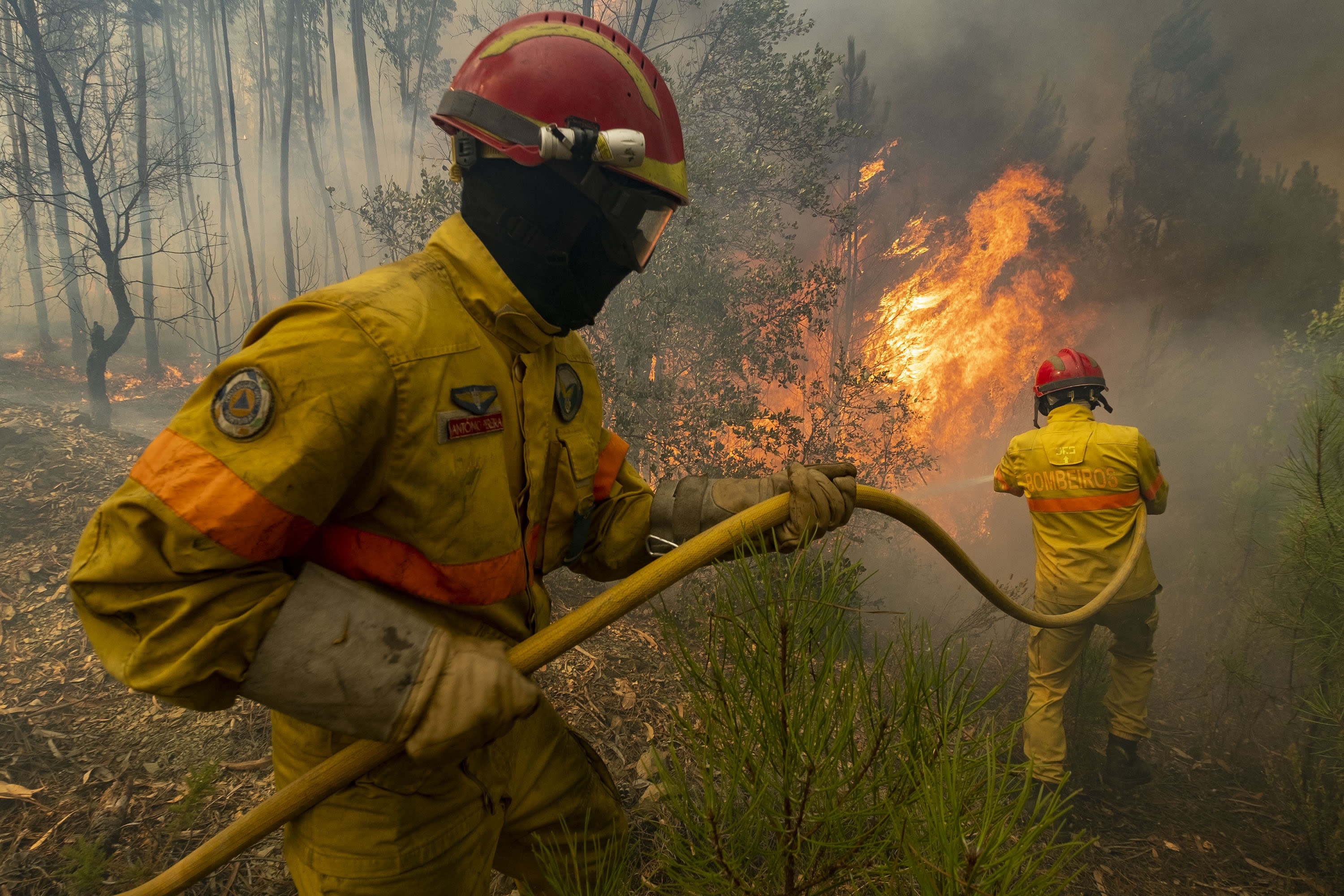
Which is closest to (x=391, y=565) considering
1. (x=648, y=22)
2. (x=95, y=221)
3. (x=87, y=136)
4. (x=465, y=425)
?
(x=465, y=425)

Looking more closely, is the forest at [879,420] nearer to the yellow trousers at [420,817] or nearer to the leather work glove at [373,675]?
the yellow trousers at [420,817]

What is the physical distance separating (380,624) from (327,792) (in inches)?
18.8

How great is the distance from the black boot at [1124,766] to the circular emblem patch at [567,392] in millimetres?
5179

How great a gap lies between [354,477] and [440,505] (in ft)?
0.61

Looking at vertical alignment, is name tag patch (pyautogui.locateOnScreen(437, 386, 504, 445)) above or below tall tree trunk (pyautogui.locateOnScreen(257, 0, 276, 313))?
below

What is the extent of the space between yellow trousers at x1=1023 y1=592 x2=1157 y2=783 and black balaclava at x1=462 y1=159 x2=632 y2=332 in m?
4.54

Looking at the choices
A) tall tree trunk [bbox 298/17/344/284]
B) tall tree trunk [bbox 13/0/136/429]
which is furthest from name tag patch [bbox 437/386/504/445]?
tall tree trunk [bbox 298/17/344/284]

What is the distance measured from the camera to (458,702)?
1.21 m

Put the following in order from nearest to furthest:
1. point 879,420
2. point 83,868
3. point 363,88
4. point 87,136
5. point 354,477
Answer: point 354,477
point 83,868
point 87,136
point 879,420
point 363,88

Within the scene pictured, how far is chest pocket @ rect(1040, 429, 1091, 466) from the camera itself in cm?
446

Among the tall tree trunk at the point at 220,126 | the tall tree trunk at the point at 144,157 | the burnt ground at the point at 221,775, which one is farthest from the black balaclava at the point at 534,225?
the tall tree trunk at the point at 220,126

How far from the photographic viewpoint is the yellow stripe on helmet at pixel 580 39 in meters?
1.67

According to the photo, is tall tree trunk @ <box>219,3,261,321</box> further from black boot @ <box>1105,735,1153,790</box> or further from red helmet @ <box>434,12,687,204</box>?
black boot @ <box>1105,735,1153,790</box>

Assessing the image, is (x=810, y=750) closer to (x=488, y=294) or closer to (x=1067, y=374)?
(x=488, y=294)
